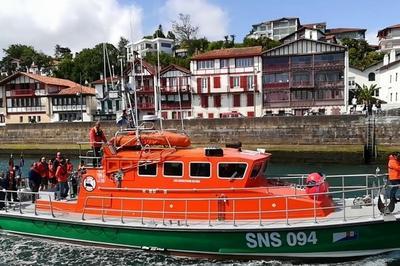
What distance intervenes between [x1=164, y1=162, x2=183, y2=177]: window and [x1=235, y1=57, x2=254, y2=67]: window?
1680 inches

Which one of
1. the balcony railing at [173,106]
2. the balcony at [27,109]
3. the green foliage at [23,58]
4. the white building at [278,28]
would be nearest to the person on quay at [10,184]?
the balcony railing at [173,106]

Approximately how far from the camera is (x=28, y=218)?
1382 centimetres

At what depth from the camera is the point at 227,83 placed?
54719 mm

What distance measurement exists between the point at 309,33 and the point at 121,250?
184 feet

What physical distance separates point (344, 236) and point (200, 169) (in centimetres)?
409

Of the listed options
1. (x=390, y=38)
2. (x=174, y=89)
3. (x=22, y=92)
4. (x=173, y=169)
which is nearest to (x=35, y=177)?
(x=173, y=169)

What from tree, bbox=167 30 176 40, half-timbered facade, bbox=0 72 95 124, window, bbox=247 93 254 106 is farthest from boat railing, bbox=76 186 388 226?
tree, bbox=167 30 176 40

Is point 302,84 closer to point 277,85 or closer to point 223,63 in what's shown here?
point 277,85

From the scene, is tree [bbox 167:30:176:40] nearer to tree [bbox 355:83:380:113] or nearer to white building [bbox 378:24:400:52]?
white building [bbox 378:24:400:52]

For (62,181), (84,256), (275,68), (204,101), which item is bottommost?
(84,256)

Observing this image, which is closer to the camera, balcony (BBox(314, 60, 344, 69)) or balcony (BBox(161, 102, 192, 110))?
balcony (BBox(314, 60, 344, 69))

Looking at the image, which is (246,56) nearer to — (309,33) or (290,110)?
(290,110)

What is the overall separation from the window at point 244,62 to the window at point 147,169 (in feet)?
140

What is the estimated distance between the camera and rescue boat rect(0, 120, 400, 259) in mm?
11312
